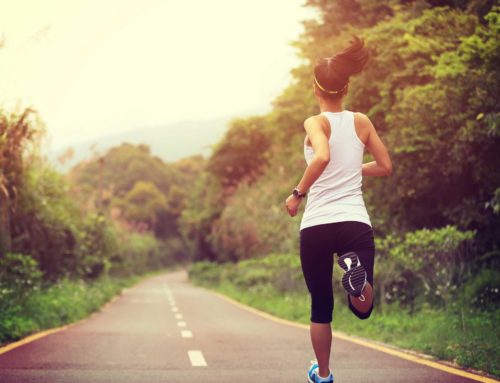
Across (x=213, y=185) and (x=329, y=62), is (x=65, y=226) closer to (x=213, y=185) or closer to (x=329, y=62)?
(x=329, y=62)

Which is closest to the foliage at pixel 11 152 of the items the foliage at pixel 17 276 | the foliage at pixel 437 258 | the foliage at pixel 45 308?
the foliage at pixel 17 276

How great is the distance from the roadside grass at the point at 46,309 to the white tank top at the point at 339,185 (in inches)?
249

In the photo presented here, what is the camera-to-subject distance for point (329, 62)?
4.16 meters

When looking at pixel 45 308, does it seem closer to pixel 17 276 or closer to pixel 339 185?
pixel 17 276

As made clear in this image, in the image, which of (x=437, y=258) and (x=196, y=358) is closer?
(x=196, y=358)

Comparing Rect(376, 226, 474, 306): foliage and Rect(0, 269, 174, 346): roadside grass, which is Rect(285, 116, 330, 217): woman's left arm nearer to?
Rect(0, 269, 174, 346): roadside grass

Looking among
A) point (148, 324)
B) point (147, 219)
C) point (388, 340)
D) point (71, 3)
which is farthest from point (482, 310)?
point (147, 219)

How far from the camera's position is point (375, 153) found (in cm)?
432

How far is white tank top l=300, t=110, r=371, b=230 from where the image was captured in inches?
158

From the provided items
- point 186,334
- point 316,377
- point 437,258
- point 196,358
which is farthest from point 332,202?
point 437,258

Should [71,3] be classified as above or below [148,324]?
above

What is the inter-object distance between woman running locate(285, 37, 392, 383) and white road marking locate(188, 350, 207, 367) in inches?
124

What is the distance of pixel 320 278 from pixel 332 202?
0.42 m

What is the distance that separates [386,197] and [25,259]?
23.0 feet
